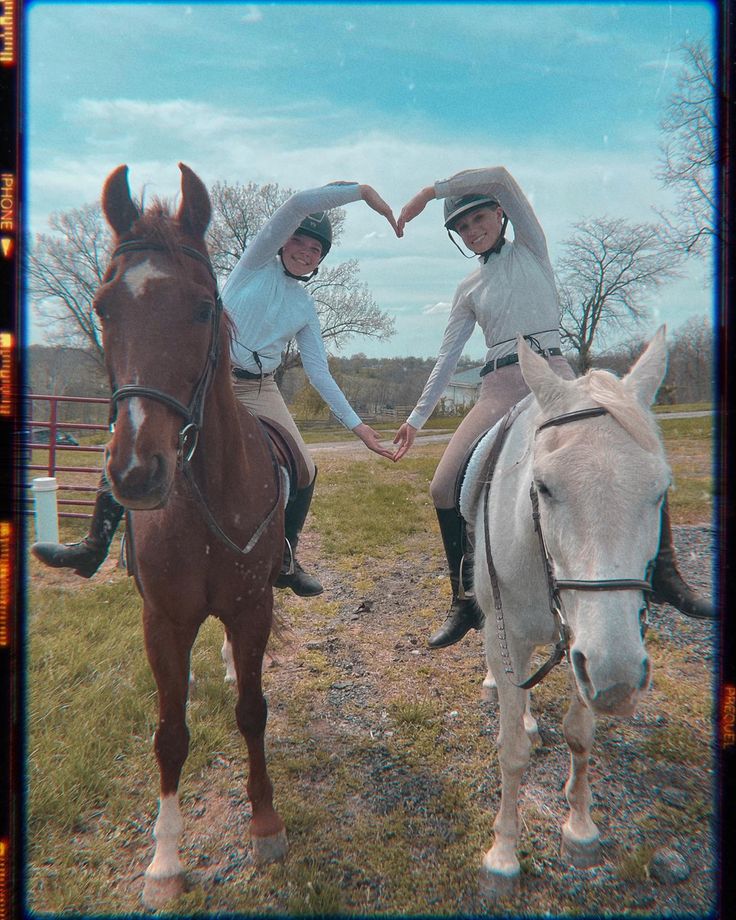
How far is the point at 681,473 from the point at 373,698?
10.8m

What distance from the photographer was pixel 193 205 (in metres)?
2.25

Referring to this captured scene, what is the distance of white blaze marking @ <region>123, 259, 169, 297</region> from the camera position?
1910mm

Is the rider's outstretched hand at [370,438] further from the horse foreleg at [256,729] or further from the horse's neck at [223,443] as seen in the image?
the horse foreleg at [256,729]

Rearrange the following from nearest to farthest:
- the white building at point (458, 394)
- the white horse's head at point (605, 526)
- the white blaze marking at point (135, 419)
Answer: the white horse's head at point (605, 526), the white blaze marking at point (135, 419), the white building at point (458, 394)

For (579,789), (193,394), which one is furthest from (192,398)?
(579,789)

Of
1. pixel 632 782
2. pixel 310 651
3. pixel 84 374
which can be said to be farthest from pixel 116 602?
pixel 84 374

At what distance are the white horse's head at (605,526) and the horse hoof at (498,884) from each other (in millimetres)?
1476

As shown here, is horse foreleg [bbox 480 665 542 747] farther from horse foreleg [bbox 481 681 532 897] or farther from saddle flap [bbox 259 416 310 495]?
saddle flap [bbox 259 416 310 495]

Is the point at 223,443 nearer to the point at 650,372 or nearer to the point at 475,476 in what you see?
the point at 475,476

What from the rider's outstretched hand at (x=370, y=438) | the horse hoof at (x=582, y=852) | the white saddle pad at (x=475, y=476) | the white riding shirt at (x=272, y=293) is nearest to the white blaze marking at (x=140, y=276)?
the white riding shirt at (x=272, y=293)

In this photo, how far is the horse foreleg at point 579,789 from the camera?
2.52 metres

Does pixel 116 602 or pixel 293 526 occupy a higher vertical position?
pixel 293 526

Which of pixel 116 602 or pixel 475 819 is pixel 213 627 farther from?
pixel 475 819

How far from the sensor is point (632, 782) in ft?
9.71
